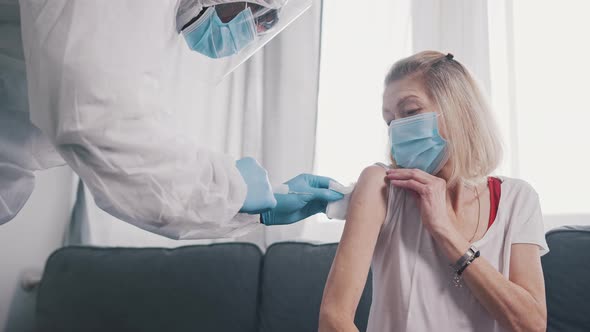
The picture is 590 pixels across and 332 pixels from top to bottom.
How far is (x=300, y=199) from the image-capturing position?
1.22 meters

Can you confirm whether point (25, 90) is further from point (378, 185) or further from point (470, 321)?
point (470, 321)

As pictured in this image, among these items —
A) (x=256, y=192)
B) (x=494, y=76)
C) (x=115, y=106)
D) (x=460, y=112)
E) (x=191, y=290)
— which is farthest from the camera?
(x=494, y=76)

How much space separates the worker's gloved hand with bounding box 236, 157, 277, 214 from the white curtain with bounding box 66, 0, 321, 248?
1.02 meters

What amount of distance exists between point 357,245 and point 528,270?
39 cm

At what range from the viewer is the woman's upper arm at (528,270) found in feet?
3.74

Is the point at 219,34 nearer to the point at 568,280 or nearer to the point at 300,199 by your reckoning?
the point at 300,199

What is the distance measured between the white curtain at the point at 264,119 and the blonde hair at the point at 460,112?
0.83 m

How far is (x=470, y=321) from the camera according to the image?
1.14 m

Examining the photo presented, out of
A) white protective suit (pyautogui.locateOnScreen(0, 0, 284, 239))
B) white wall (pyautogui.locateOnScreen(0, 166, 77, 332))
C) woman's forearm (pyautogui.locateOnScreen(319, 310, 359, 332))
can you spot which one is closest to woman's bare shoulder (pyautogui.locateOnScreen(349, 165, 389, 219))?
woman's forearm (pyautogui.locateOnScreen(319, 310, 359, 332))

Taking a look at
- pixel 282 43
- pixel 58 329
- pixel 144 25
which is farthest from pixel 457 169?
pixel 58 329

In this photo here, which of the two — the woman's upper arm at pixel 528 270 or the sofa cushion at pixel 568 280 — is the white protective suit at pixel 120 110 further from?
the sofa cushion at pixel 568 280

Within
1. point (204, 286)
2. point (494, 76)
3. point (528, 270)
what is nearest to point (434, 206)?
point (528, 270)

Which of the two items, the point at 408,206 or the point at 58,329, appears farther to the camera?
the point at 58,329

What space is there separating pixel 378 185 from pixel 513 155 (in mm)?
1027
